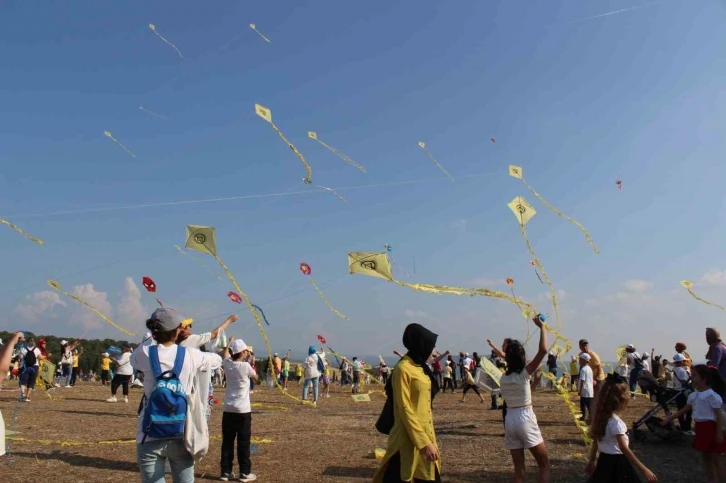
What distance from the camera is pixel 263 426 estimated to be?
12336mm

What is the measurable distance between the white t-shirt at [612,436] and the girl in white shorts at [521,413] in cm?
64

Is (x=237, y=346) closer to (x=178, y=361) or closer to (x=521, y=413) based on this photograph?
(x=178, y=361)

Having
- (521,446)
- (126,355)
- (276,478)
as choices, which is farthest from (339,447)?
(126,355)

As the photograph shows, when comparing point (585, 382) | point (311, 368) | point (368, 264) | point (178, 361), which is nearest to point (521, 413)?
point (178, 361)

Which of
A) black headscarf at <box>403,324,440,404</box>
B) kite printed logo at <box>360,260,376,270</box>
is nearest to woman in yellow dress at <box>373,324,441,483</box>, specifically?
black headscarf at <box>403,324,440,404</box>

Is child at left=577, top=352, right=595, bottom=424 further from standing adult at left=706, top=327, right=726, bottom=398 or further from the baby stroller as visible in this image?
standing adult at left=706, top=327, right=726, bottom=398

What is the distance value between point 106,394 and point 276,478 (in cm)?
1472

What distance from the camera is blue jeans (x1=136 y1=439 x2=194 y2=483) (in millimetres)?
3918

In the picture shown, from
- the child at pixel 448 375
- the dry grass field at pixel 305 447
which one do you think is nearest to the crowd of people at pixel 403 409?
the dry grass field at pixel 305 447

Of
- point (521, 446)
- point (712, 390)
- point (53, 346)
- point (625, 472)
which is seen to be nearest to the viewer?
point (625, 472)

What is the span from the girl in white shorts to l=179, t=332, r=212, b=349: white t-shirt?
3.39 m

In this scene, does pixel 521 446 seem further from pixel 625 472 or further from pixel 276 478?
pixel 276 478

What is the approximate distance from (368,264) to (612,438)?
775cm

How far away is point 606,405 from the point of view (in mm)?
5418
